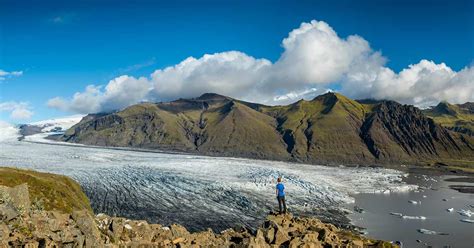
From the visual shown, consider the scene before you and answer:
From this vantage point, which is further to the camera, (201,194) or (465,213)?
(201,194)

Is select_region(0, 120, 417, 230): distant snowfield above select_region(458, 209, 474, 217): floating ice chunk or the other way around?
above

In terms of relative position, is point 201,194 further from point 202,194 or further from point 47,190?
point 47,190

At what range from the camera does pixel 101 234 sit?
20.2 meters

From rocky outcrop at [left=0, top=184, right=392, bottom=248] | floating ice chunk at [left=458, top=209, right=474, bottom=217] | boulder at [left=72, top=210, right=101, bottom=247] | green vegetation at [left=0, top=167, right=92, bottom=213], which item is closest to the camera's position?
rocky outcrop at [left=0, top=184, right=392, bottom=248]

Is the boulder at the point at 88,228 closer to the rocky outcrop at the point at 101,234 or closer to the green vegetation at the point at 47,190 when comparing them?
the rocky outcrop at the point at 101,234

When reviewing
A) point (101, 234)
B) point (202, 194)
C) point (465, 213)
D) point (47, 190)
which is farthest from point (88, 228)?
point (465, 213)

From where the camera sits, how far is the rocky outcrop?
1678 cm

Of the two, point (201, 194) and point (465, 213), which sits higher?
point (201, 194)

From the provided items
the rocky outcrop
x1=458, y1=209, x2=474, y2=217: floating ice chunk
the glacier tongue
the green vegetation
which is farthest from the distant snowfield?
the rocky outcrop

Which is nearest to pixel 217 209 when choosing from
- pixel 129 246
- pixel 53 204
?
pixel 53 204

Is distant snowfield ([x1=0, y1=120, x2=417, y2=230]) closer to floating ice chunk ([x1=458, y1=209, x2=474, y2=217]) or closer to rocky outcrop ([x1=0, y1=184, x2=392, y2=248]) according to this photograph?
floating ice chunk ([x1=458, y1=209, x2=474, y2=217])

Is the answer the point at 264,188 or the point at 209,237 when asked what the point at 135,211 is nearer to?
the point at 264,188

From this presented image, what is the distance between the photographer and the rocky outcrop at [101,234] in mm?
16778

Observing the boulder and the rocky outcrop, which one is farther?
the boulder
